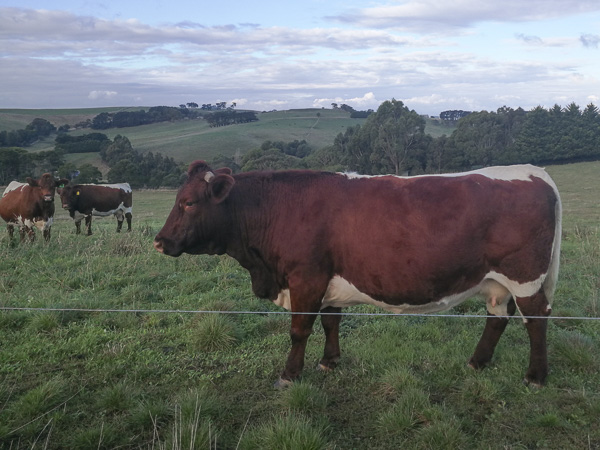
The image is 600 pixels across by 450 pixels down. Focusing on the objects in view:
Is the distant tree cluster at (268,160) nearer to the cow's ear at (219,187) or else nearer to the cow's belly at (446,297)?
the cow's ear at (219,187)

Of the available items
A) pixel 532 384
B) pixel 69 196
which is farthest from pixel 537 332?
pixel 69 196

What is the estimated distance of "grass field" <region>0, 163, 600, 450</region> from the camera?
364cm

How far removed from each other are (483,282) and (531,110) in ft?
214

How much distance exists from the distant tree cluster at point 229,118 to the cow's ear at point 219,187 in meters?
99.4

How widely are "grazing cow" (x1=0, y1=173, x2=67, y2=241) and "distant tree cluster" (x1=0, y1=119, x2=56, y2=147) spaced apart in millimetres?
71038

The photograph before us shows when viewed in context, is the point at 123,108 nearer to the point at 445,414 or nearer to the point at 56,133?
the point at 56,133

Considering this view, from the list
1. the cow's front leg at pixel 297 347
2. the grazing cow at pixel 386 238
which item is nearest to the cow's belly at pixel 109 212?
the grazing cow at pixel 386 238

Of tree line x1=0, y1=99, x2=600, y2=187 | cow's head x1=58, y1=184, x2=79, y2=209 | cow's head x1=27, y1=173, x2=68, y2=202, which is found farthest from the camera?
tree line x1=0, y1=99, x2=600, y2=187

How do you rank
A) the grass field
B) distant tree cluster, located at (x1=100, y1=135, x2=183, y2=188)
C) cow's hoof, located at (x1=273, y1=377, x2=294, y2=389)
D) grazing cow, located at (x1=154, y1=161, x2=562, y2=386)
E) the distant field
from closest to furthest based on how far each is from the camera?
the grass field → grazing cow, located at (x1=154, y1=161, x2=562, y2=386) → cow's hoof, located at (x1=273, y1=377, x2=294, y2=389) → distant tree cluster, located at (x1=100, y1=135, x2=183, y2=188) → the distant field

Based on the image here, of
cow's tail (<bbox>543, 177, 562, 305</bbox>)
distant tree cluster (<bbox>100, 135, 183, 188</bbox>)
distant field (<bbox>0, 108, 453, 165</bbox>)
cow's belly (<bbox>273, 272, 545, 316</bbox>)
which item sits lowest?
distant tree cluster (<bbox>100, 135, 183, 188</bbox>)

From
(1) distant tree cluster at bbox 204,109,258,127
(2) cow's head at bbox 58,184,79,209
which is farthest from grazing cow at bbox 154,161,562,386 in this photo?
(1) distant tree cluster at bbox 204,109,258,127

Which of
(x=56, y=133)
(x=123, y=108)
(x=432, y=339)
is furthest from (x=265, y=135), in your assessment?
(x=432, y=339)

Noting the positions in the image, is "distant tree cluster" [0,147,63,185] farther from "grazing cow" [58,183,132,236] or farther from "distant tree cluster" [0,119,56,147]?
"grazing cow" [58,183,132,236]

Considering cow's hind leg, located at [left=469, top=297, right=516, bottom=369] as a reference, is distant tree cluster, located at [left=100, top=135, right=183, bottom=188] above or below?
below
